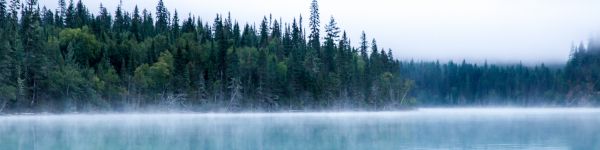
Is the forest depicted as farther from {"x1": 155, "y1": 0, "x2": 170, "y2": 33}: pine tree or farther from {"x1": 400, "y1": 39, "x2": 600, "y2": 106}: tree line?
{"x1": 400, "y1": 39, "x2": 600, "y2": 106}: tree line

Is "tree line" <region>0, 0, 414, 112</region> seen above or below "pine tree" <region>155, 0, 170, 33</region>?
below

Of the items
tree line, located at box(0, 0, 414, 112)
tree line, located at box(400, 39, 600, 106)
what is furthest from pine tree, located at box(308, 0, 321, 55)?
tree line, located at box(400, 39, 600, 106)

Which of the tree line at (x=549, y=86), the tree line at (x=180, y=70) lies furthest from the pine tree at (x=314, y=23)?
the tree line at (x=549, y=86)

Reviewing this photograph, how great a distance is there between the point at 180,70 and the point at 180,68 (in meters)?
0.46

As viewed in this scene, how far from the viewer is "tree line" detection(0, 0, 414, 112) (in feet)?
265

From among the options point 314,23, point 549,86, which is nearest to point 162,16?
point 314,23

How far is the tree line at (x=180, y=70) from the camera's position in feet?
265

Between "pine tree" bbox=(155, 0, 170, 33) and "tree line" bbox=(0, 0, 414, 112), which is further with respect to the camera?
"pine tree" bbox=(155, 0, 170, 33)

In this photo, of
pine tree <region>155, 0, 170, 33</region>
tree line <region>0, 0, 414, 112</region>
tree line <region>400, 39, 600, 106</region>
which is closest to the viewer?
tree line <region>0, 0, 414, 112</region>

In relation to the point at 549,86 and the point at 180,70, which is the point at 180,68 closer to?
the point at 180,70

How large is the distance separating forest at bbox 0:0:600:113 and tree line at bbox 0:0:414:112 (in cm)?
13

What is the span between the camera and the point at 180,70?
98.4 metres

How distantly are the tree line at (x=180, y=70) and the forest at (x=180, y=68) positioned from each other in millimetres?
134

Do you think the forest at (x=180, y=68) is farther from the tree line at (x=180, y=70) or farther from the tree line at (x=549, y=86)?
the tree line at (x=549, y=86)
